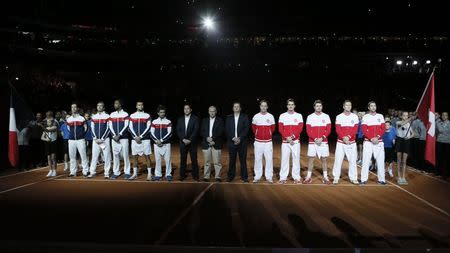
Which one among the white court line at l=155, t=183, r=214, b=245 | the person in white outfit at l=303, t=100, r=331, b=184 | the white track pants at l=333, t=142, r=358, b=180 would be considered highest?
the person in white outfit at l=303, t=100, r=331, b=184

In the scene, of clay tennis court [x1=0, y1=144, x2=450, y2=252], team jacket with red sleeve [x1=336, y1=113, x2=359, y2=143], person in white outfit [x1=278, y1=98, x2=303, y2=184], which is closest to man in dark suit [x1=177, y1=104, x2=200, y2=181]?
clay tennis court [x1=0, y1=144, x2=450, y2=252]

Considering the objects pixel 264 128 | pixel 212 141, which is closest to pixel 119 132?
pixel 212 141

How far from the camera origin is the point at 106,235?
21.1ft

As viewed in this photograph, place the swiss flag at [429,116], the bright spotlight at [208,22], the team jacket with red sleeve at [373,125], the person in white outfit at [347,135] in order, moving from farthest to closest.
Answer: the bright spotlight at [208,22], the person in white outfit at [347,135], the team jacket with red sleeve at [373,125], the swiss flag at [429,116]

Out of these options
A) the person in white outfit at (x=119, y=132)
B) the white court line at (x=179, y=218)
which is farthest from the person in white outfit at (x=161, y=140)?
the white court line at (x=179, y=218)

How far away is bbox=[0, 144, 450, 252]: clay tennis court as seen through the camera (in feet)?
20.0

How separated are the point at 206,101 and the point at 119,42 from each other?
9.08 metres

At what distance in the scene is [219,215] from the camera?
7695mm

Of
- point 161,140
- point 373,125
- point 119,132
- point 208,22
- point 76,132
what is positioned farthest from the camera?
point 208,22

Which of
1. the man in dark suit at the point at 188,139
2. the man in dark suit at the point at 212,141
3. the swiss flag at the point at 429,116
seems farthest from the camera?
the man in dark suit at the point at 188,139

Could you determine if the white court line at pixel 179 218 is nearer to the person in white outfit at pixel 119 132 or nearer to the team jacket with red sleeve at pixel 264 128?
the team jacket with red sleeve at pixel 264 128

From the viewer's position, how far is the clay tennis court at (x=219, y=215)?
6.11 m

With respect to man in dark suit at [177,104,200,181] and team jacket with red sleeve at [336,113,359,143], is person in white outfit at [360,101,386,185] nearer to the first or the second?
team jacket with red sleeve at [336,113,359,143]

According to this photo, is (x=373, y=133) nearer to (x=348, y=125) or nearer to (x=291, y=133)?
(x=348, y=125)
